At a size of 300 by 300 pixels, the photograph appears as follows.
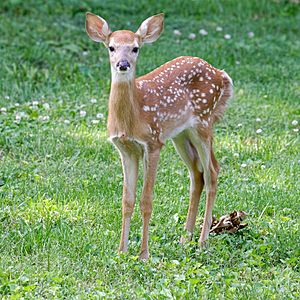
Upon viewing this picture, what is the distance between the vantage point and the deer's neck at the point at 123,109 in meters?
5.97

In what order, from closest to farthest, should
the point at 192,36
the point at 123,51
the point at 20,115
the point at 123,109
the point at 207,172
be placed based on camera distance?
the point at 123,51, the point at 123,109, the point at 207,172, the point at 20,115, the point at 192,36

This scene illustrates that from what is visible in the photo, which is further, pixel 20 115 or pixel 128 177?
pixel 20 115

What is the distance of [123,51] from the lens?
583 cm

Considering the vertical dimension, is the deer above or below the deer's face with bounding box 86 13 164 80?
below

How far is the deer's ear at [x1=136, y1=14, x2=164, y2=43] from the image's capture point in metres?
6.23

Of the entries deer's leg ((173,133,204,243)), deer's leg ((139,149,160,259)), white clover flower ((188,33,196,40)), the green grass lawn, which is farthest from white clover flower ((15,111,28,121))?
white clover flower ((188,33,196,40))

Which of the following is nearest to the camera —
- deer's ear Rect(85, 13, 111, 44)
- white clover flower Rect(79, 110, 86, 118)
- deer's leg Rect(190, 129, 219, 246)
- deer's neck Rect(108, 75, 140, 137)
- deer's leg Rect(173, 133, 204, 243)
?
deer's neck Rect(108, 75, 140, 137)

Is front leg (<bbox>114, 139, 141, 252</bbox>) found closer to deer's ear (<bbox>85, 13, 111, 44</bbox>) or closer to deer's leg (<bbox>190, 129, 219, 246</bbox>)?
deer's leg (<bbox>190, 129, 219, 246</bbox>)

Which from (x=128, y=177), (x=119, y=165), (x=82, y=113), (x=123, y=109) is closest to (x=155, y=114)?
(x=123, y=109)

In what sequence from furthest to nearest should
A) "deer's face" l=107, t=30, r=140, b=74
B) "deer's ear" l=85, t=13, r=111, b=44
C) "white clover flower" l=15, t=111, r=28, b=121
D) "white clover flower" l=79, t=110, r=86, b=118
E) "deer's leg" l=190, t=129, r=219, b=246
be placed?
"white clover flower" l=79, t=110, r=86, b=118, "white clover flower" l=15, t=111, r=28, b=121, "deer's leg" l=190, t=129, r=219, b=246, "deer's ear" l=85, t=13, r=111, b=44, "deer's face" l=107, t=30, r=140, b=74

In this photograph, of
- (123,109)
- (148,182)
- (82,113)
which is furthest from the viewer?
(82,113)

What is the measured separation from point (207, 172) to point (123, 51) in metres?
1.28

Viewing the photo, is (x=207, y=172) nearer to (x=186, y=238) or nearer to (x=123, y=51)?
(x=186, y=238)

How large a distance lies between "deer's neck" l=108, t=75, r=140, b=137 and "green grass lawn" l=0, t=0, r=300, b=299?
0.82 m
